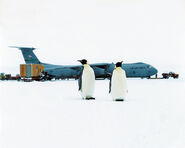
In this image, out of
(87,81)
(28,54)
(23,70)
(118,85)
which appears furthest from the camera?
(28,54)

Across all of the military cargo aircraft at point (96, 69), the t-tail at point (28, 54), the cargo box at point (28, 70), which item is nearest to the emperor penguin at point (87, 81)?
the military cargo aircraft at point (96, 69)

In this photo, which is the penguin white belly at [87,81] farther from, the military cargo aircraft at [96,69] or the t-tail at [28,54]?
the t-tail at [28,54]

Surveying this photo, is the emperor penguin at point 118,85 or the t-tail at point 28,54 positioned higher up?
the t-tail at point 28,54

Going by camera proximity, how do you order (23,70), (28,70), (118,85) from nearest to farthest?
(118,85) → (28,70) → (23,70)

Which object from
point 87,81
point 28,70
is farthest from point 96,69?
point 87,81

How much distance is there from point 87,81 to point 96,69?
34455 millimetres

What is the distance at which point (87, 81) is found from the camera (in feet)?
41.3

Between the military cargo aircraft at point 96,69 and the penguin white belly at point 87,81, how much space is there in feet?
84.7

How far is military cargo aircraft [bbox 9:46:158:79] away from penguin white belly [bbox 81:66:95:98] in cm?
2582

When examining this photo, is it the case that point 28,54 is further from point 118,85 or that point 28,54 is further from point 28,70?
point 118,85

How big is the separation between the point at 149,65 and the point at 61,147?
131ft

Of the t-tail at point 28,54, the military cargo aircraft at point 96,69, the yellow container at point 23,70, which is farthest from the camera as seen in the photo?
the t-tail at point 28,54

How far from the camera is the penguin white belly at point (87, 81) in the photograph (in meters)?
12.5

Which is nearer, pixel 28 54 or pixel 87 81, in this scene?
pixel 87 81
